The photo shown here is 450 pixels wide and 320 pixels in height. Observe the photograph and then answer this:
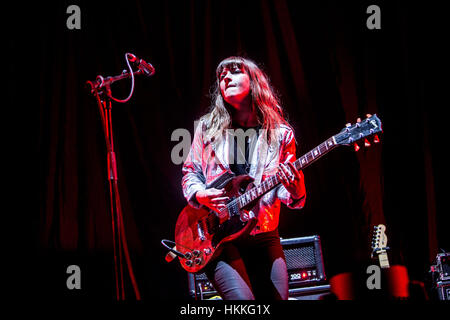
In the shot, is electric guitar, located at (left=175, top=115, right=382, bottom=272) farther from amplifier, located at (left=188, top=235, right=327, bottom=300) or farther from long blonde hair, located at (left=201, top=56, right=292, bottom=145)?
amplifier, located at (left=188, top=235, right=327, bottom=300)

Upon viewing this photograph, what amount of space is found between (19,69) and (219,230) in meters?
2.83

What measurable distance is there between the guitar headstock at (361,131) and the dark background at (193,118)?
143 centimetres

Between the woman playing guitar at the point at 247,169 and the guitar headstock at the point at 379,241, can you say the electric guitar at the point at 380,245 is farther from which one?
the woman playing guitar at the point at 247,169

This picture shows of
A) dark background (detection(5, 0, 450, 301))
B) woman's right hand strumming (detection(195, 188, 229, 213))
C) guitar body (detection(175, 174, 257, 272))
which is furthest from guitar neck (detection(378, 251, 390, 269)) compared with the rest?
woman's right hand strumming (detection(195, 188, 229, 213))

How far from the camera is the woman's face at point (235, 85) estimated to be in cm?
280

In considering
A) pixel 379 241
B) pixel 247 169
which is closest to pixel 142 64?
pixel 247 169

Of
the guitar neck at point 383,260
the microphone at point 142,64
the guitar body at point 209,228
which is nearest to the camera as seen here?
the guitar body at point 209,228

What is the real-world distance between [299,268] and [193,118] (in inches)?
69.0

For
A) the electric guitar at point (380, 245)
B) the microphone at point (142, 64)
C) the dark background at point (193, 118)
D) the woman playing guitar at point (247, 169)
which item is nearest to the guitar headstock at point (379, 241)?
the electric guitar at point (380, 245)

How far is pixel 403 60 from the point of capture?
12.5 ft

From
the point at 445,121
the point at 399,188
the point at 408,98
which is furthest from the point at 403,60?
the point at 399,188
